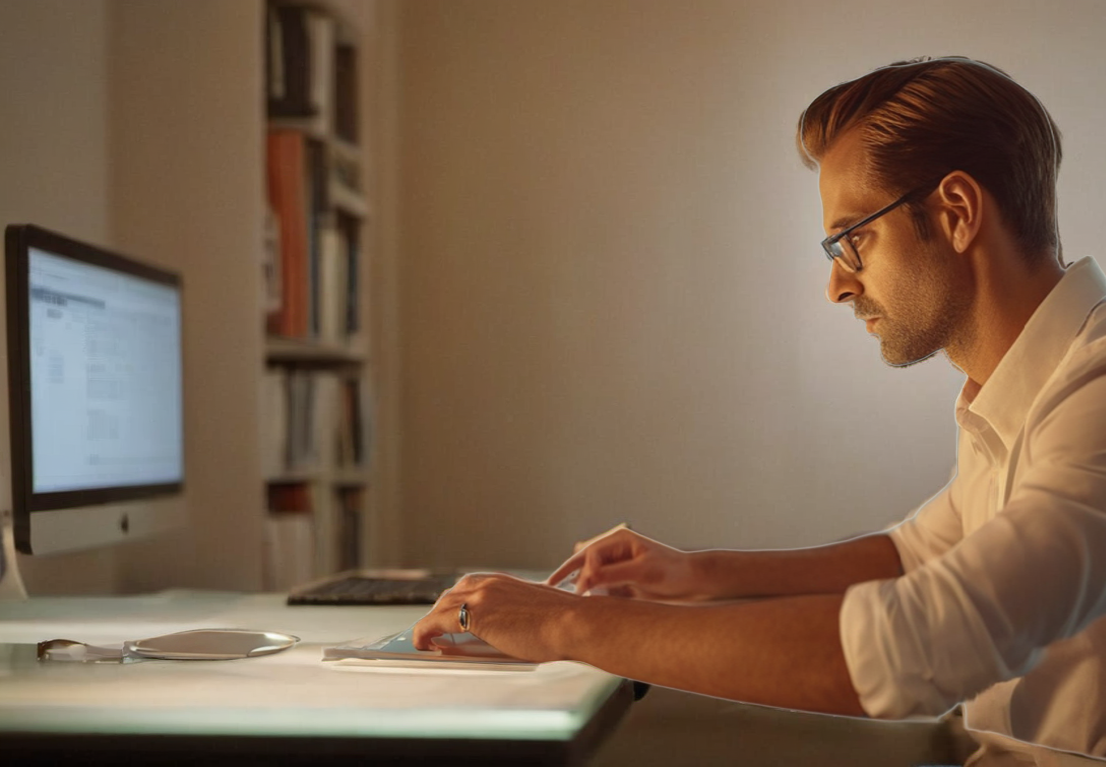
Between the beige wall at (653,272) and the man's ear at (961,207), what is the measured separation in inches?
94.7

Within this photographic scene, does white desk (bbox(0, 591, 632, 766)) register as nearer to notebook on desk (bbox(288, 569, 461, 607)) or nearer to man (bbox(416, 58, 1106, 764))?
man (bbox(416, 58, 1106, 764))

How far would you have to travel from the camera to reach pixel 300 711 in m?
0.80

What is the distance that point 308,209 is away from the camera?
2623 millimetres

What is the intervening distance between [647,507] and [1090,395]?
2732 mm

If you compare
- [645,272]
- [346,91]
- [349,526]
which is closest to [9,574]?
[349,526]

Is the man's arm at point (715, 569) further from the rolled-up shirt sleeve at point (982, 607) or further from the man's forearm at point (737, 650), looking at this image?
the rolled-up shirt sleeve at point (982, 607)

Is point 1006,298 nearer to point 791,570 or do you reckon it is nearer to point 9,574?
point 791,570

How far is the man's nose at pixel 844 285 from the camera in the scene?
1.25 meters

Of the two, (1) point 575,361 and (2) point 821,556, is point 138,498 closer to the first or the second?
(2) point 821,556

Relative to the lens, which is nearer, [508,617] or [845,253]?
[508,617]

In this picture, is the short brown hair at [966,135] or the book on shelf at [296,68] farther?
the book on shelf at [296,68]

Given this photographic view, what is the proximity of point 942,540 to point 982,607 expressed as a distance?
0.68 meters

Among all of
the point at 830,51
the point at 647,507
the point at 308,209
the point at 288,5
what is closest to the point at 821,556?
the point at 308,209

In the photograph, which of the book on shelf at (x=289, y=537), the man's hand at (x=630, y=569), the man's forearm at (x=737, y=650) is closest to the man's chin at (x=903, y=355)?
the man's hand at (x=630, y=569)
